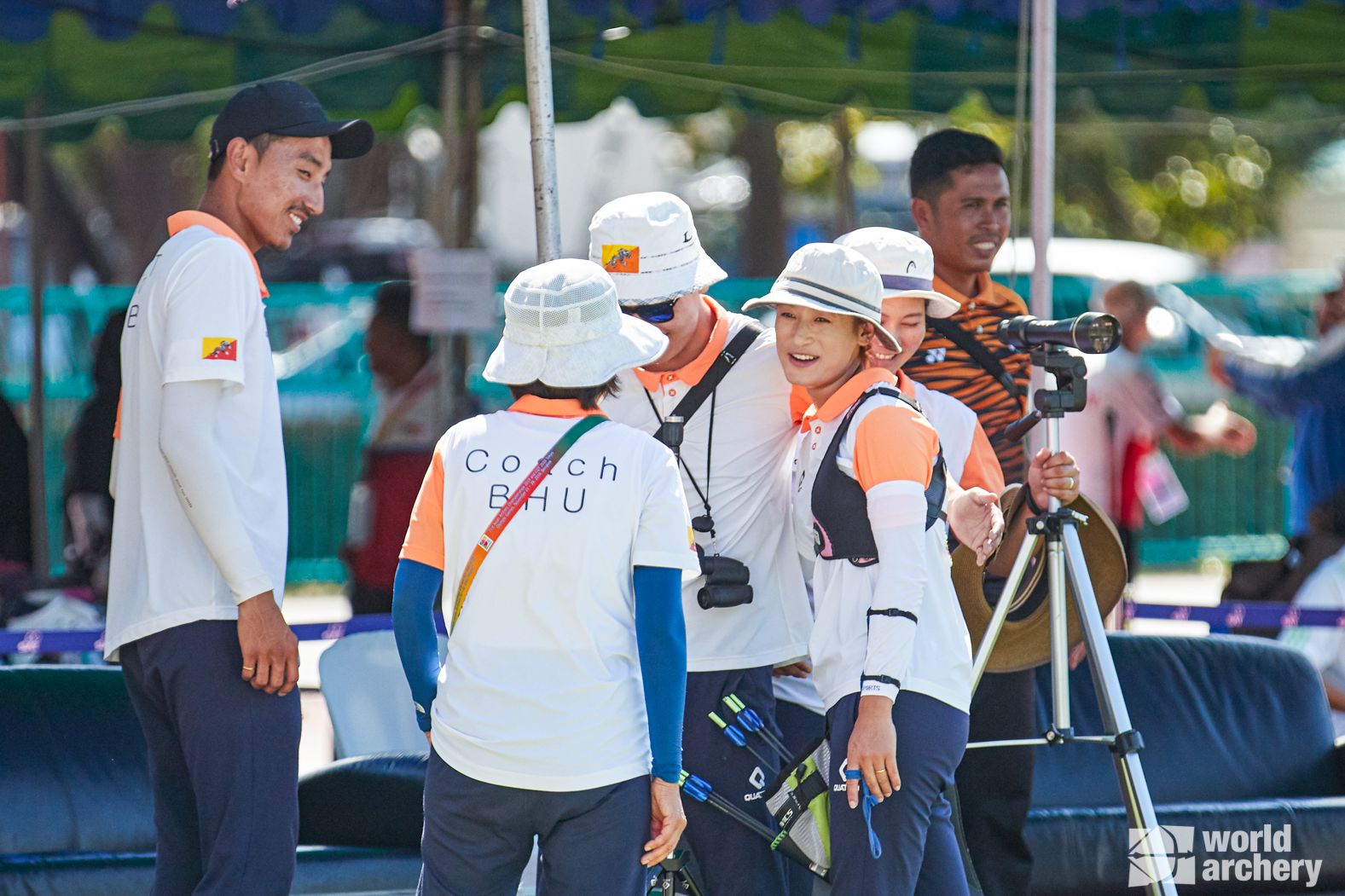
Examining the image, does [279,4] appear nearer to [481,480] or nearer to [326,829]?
[326,829]

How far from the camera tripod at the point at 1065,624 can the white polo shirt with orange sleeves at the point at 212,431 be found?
1.56m

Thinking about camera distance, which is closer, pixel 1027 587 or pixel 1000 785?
pixel 1027 587

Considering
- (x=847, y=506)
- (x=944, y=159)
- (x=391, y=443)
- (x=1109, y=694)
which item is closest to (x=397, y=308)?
(x=391, y=443)

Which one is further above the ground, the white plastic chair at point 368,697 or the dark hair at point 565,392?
the dark hair at point 565,392

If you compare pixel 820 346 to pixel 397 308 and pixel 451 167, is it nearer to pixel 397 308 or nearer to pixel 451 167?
pixel 451 167

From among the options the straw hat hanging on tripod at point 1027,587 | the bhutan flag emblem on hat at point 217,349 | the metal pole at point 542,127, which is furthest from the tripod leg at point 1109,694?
the bhutan flag emblem on hat at point 217,349

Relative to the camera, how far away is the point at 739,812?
3268 mm

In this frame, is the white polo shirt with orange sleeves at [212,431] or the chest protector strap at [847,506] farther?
the chest protector strap at [847,506]

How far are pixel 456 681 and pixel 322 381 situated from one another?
8.74 meters

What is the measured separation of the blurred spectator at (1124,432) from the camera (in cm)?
773

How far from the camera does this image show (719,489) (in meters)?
3.38

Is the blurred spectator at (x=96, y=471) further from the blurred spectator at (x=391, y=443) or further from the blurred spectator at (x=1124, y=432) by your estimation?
the blurred spectator at (x=1124, y=432)

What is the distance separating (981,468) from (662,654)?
124 cm

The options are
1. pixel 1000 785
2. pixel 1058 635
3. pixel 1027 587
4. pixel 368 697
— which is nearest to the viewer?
pixel 1058 635
